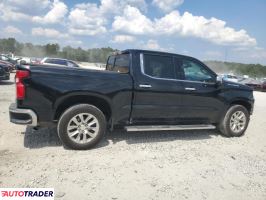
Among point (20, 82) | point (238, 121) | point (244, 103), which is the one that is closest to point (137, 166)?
point (20, 82)

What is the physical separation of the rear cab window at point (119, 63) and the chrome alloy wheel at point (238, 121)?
292 cm

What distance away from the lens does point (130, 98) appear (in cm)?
547

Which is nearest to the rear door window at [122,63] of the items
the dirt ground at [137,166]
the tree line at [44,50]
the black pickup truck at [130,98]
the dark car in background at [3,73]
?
the black pickup truck at [130,98]

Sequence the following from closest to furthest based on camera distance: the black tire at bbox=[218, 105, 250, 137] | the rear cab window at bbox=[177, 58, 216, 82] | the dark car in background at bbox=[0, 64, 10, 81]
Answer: the rear cab window at bbox=[177, 58, 216, 82] < the black tire at bbox=[218, 105, 250, 137] < the dark car in background at bbox=[0, 64, 10, 81]

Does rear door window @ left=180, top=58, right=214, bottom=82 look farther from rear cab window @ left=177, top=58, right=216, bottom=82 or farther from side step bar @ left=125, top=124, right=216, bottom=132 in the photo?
side step bar @ left=125, top=124, right=216, bottom=132

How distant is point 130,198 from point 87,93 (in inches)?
84.5

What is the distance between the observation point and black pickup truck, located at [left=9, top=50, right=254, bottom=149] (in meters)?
4.86

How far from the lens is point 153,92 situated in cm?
565

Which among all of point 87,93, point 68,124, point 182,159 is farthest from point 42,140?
point 182,159

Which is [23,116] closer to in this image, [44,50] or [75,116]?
[75,116]

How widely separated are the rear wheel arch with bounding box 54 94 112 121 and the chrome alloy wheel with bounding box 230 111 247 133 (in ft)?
10.3

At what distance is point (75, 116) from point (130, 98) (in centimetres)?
110

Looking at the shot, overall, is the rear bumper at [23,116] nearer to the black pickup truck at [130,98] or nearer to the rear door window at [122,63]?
the black pickup truck at [130,98]

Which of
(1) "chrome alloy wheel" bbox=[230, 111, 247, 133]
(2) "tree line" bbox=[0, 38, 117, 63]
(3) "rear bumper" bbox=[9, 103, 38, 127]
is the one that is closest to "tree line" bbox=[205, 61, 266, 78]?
(2) "tree line" bbox=[0, 38, 117, 63]
